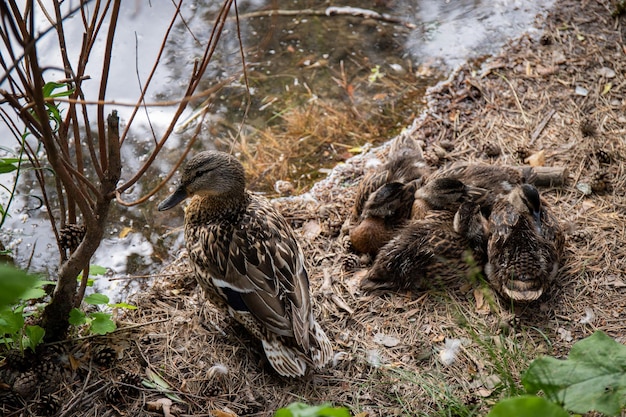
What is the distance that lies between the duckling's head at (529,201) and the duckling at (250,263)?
1.38 metres

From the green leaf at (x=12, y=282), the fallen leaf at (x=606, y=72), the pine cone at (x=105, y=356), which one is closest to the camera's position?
the green leaf at (x=12, y=282)

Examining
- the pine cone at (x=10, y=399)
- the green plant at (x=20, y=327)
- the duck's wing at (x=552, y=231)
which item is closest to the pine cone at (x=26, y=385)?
the pine cone at (x=10, y=399)

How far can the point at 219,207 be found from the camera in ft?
12.0

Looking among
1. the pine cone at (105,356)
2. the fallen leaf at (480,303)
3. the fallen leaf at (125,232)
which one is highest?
the pine cone at (105,356)

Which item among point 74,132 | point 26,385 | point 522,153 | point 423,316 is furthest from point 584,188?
point 26,385

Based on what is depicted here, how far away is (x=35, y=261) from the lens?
4277 mm

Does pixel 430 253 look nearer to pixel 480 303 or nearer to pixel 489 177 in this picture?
pixel 480 303

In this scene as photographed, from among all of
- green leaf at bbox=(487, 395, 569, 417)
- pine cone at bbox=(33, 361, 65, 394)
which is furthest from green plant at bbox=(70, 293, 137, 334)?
green leaf at bbox=(487, 395, 569, 417)

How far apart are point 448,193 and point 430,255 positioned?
17.6 inches

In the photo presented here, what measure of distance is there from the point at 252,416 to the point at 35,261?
2.06 meters

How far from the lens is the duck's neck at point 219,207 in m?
3.63

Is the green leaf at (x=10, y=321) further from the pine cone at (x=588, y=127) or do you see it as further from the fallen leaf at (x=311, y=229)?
the pine cone at (x=588, y=127)

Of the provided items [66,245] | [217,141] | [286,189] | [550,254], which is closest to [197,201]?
[66,245]

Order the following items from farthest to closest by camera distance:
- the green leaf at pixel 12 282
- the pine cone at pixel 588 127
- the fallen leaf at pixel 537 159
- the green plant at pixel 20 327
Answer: the pine cone at pixel 588 127, the fallen leaf at pixel 537 159, the green plant at pixel 20 327, the green leaf at pixel 12 282
